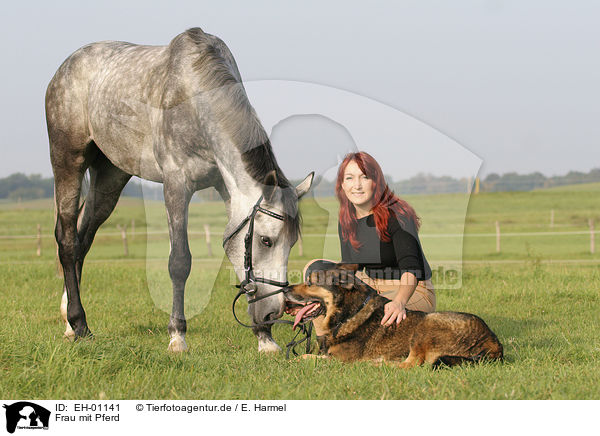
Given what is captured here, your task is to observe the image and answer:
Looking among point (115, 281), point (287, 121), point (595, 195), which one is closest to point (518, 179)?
point (595, 195)

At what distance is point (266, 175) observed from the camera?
4.95 metres

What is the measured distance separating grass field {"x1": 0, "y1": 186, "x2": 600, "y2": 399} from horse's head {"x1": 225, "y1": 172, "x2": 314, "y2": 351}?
39 cm

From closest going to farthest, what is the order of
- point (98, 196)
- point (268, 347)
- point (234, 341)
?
point (268, 347)
point (234, 341)
point (98, 196)

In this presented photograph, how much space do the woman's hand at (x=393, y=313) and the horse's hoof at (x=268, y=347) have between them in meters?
1.45

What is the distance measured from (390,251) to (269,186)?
3.86 ft

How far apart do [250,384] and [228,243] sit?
160cm

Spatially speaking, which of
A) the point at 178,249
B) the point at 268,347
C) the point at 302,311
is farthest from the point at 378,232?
the point at 178,249

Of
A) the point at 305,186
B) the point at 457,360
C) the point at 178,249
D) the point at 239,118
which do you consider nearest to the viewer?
the point at 457,360

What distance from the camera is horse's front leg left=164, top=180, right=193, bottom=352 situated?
18.4 ft

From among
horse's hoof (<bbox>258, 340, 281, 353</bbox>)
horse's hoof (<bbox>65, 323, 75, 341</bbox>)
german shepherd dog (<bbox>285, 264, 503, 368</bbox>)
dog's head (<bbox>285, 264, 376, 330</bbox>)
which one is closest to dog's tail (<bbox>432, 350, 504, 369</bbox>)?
german shepherd dog (<bbox>285, 264, 503, 368</bbox>)

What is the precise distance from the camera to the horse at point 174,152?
496cm

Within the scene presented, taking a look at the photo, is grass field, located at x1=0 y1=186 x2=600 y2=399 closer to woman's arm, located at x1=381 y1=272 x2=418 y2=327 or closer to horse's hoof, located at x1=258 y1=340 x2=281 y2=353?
horse's hoof, located at x1=258 y1=340 x2=281 y2=353

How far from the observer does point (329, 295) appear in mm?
4340
